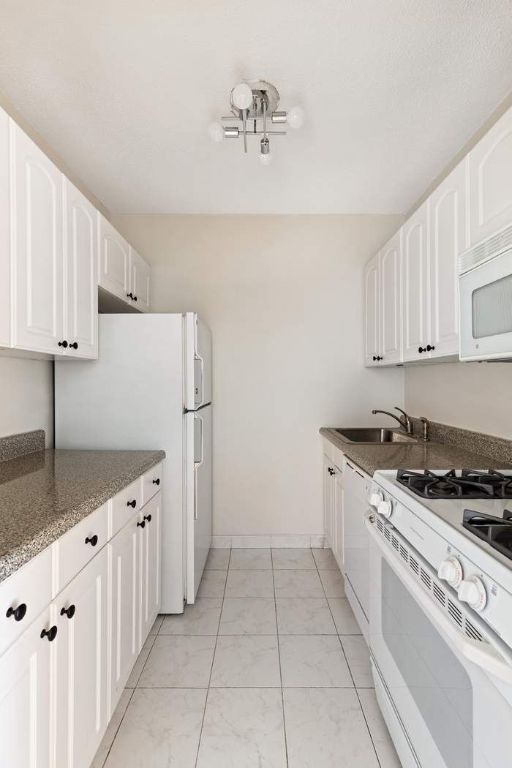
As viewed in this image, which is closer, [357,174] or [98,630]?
[98,630]

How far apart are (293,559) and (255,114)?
9.13ft

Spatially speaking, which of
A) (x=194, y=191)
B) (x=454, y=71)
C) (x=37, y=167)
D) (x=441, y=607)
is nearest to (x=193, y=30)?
(x=37, y=167)

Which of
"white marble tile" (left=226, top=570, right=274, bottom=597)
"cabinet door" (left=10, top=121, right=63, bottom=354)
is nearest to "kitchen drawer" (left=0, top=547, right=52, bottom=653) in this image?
"cabinet door" (left=10, top=121, right=63, bottom=354)

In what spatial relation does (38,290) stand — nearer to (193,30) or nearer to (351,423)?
(193,30)

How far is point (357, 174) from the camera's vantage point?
8.73ft

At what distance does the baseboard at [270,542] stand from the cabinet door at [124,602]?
1.45 meters

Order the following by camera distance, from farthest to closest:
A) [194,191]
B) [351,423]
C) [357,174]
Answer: [351,423] < [194,191] < [357,174]

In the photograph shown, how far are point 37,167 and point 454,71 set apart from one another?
67.9 inches

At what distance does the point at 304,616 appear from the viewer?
2322 mm

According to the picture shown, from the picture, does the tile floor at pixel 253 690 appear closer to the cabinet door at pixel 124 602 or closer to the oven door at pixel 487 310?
the cabinet door at pixel 124 602

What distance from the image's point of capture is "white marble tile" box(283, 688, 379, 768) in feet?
4.73

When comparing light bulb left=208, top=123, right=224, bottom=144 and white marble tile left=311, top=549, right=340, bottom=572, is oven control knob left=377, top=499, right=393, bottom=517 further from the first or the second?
light bulb left=208, top=123, right=224, bottom=144

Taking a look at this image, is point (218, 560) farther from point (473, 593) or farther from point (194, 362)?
point (473, 593)

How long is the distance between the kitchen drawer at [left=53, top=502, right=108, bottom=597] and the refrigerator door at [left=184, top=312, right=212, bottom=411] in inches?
37.9
